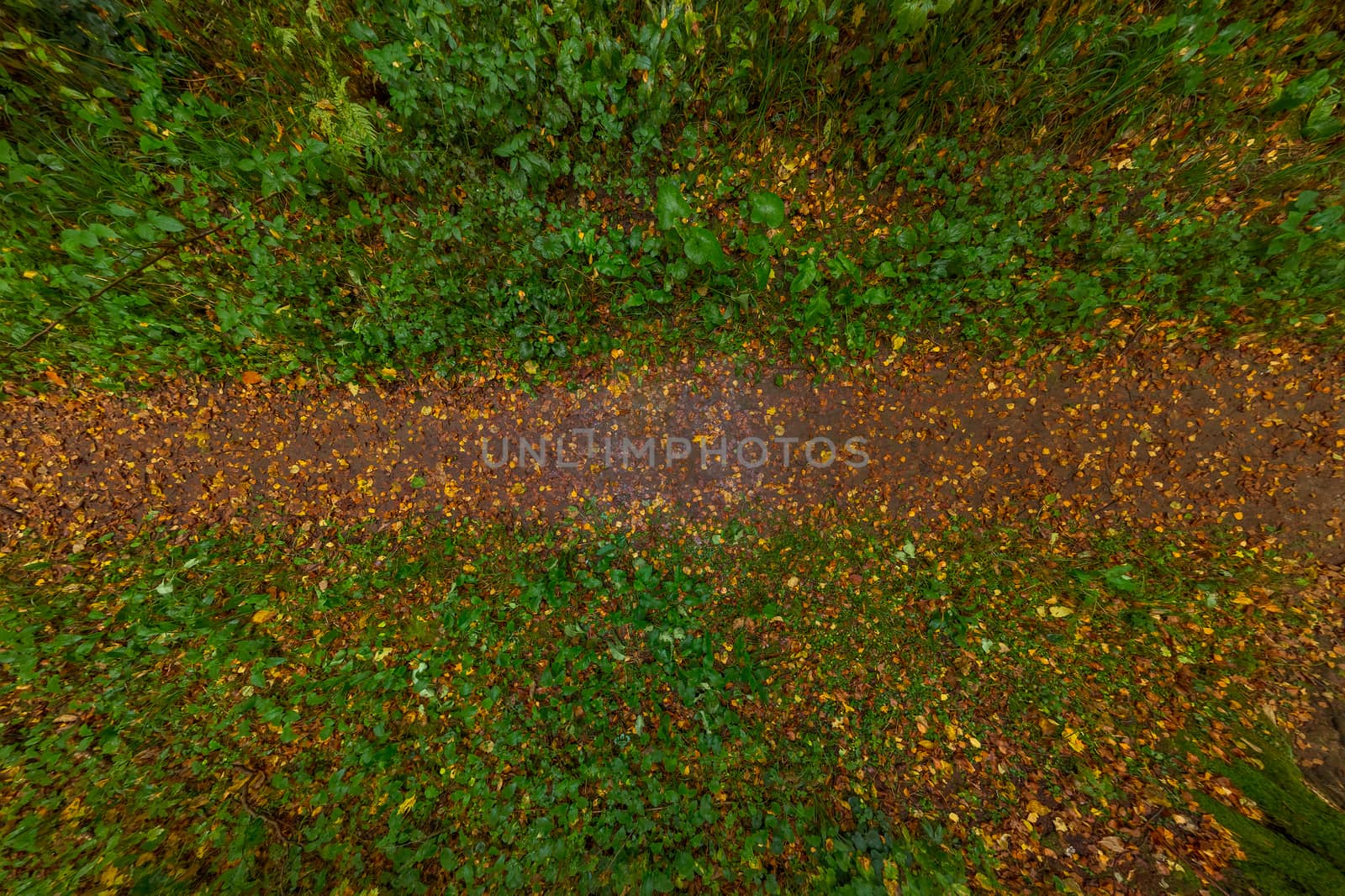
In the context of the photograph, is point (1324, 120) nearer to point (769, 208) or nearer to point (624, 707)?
point (769, 208)

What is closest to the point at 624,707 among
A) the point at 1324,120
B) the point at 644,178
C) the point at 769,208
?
the point at 769,208

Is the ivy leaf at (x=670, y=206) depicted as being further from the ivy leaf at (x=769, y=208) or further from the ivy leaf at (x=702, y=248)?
the ivy leaf at (x=769, y=208)

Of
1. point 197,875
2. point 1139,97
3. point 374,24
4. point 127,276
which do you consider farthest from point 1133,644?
point 127,276

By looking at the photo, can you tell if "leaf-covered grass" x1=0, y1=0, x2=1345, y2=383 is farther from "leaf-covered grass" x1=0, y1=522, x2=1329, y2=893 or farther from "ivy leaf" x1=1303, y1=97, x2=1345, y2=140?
"leaf-covered grass" x1=0, y1=522, x2=1329, y2=893

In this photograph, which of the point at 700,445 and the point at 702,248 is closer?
the point at 702,248

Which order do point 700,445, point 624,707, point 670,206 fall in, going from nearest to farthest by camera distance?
point 670,206 → point 624,707 → point 700,445

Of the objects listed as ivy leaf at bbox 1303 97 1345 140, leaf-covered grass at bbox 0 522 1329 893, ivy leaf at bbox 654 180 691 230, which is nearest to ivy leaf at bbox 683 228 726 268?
ivy leaf at bbox 654 180 691 230
